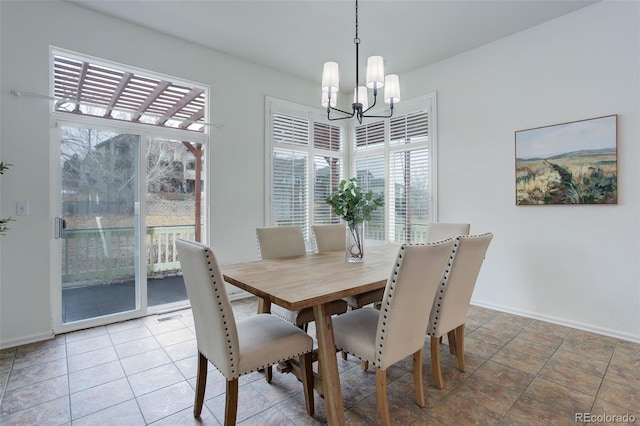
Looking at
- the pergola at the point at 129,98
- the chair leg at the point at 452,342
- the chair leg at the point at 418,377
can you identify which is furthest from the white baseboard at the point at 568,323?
the pergola at the point at 129,98

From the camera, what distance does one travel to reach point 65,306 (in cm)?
294

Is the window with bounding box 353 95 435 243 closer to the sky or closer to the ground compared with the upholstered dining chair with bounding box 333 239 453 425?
closer to the sky

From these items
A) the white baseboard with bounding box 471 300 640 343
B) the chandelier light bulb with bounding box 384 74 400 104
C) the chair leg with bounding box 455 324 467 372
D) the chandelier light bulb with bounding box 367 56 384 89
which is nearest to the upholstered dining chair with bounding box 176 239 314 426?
the chair leg with bounding box 455 324 467 372

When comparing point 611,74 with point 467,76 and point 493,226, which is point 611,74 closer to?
point 467,76

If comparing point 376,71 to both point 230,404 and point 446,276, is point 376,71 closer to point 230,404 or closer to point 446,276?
point 446,276

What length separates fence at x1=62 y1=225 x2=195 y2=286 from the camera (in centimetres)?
297

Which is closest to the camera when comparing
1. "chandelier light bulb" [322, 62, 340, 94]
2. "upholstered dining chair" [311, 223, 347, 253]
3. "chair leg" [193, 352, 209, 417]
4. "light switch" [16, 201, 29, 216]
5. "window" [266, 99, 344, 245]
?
"chair leg" [193, 352, 209, 417]

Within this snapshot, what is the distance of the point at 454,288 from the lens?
1970mm

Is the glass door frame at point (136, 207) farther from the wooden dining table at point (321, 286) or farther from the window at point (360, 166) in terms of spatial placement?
the wooden dining table at point (321, 286)

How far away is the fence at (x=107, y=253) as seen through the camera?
2973 millimetres

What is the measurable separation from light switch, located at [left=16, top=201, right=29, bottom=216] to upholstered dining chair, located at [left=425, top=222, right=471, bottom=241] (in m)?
3.71

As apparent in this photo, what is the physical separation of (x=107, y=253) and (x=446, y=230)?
135 inches

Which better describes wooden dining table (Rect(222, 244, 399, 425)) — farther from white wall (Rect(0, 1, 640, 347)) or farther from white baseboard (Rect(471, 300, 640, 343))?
white baseboard (Rect(471, 300, 640, 343))

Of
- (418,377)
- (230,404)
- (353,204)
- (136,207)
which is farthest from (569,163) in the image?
(136,207)
